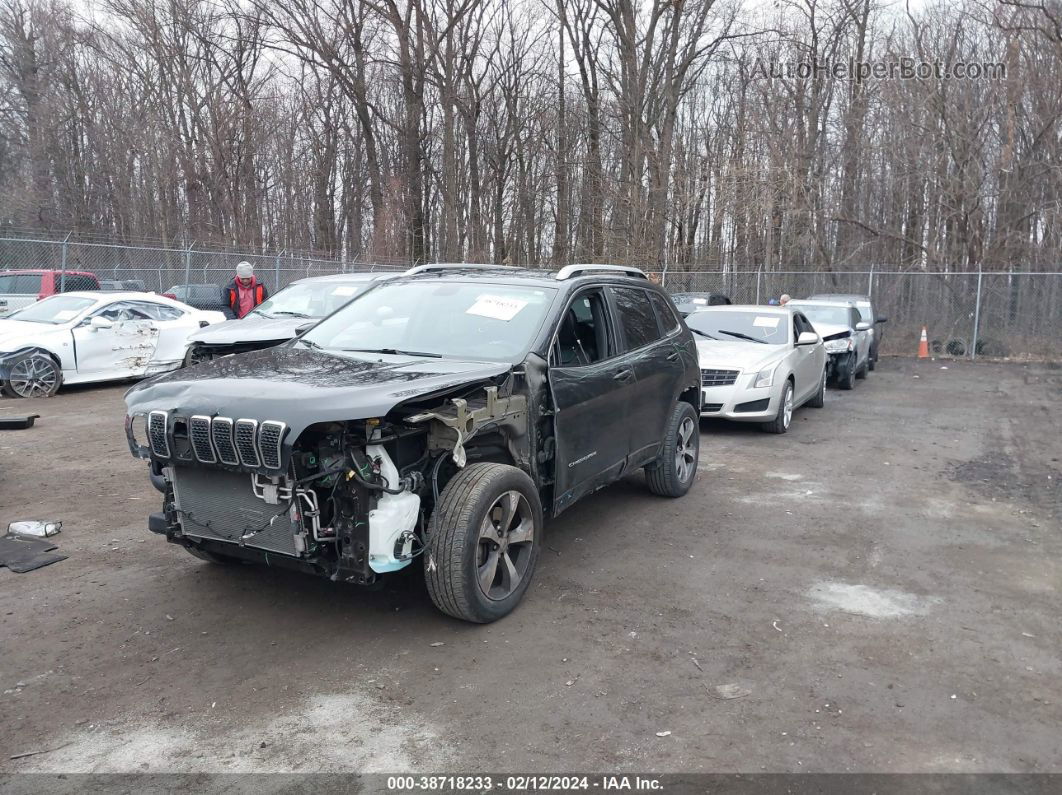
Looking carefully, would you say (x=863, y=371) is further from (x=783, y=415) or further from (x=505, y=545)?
(x=505, y=545)

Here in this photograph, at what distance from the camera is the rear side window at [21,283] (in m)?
16.7

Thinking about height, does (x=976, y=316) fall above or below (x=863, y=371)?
above

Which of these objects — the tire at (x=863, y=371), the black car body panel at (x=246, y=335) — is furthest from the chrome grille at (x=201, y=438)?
the tire at (x=863, y=371)

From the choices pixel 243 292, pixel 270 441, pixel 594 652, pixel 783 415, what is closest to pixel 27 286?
pixel 243 292

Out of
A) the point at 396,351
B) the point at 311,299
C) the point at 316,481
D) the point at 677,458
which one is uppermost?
the point at 311,299

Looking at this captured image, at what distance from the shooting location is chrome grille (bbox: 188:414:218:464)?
391 centimetres

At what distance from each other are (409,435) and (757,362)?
6833 mm

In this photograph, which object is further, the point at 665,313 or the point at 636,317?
the point at 665,313

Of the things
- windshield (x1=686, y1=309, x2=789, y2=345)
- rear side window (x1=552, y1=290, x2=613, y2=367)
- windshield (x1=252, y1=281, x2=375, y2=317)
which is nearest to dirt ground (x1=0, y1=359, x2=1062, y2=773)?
rear side window (x1=552, y1=290, x2=613, y2=367)

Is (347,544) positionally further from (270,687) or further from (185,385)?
(185,385)

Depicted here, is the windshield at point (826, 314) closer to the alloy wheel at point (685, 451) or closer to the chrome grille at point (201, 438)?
the alloy wheel at point (685, 451)

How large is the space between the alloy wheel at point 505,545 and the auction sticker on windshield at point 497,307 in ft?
4.28

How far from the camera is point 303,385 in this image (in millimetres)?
4031

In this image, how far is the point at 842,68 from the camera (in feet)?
90.0
